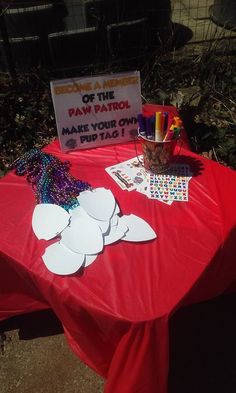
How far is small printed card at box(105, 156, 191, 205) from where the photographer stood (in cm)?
162

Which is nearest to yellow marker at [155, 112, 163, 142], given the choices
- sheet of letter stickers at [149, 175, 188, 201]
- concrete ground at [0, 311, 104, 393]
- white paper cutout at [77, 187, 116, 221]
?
sheet of letter stickers at [149, 175, 188, 201]

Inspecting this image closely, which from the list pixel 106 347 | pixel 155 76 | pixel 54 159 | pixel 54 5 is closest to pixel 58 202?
pixel 54 159

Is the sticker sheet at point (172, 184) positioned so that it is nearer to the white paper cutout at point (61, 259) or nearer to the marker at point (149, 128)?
the marker at point (149, 128)

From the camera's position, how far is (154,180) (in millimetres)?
1690

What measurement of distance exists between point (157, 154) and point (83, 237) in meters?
0.50

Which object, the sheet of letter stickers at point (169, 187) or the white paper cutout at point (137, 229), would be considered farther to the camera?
the sheet of letter stickers at point (169, 187)

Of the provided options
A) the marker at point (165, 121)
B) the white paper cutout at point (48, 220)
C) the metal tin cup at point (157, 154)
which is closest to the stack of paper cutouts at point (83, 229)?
the white paper cutout at point (48, 220)

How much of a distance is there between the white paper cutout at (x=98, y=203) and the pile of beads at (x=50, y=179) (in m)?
0.04

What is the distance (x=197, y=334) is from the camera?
1969 millimetres

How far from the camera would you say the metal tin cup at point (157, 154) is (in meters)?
1.58

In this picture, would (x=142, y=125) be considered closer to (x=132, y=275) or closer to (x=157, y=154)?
(x=157, y=154)

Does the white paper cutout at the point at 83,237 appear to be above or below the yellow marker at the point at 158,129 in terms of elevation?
below

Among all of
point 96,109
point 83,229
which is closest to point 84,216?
point 83,229

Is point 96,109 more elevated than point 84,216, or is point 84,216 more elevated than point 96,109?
point 96,109
